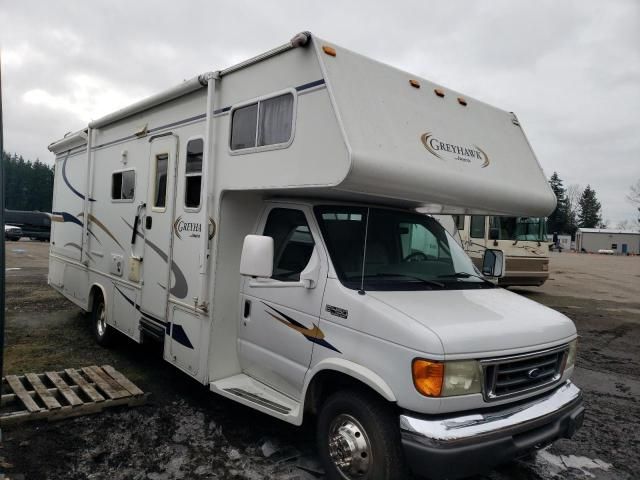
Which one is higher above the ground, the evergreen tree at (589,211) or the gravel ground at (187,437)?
the evergreen tree at (589,211)

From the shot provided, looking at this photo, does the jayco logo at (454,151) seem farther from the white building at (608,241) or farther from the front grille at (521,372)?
the white building at (608,241)

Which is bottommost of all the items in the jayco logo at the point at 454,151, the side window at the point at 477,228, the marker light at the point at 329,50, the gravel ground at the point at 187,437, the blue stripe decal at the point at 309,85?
the gravel ground at the point at 187,437

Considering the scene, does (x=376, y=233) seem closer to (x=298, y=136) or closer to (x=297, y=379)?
(x=298, y=136)

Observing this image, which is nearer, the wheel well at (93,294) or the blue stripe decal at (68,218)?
the wheel well at (93,294)

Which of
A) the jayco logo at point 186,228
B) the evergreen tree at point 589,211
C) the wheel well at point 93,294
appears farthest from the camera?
the evergreen tree at point 589,211

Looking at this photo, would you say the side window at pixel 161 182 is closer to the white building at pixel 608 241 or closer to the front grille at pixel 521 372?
the front grille at pixel 521 372

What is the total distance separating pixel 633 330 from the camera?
10.2 metres

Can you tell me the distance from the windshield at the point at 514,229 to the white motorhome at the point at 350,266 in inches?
328

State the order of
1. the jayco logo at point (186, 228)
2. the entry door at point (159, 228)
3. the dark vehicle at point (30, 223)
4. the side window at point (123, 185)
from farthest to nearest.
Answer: the dark vehicle at point (30, 223), the side window at point (123, 185), the entry door at point (159, 228), the jayco logo at point (186, 228)

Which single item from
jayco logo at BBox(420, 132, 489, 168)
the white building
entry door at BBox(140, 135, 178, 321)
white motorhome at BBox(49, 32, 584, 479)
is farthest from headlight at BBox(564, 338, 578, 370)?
the white building

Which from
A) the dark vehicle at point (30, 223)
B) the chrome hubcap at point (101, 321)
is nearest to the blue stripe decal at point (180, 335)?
the chrome hubcap at point (101, 321)

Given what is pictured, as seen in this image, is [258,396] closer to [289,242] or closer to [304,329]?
[304,329]

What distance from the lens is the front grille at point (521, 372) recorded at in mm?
3051

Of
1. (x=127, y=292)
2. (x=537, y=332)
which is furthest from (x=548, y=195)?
(x=127, y=292)
